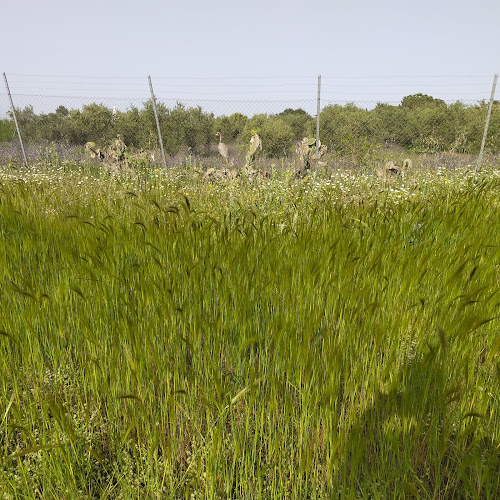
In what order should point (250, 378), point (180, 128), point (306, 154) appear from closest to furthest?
point (250, 378), point (306, 154), point (180, 128)

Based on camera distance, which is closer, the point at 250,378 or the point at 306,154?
the point at 250,378

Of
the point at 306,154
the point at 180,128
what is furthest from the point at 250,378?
the point at 180,128

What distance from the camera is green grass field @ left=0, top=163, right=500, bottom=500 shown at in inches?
49.6

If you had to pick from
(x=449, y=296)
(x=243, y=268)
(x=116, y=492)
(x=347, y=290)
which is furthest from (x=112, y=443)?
(x=449, y=296)

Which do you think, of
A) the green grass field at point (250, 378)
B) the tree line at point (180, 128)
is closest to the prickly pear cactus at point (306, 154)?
the green grass field at point (250, 378)

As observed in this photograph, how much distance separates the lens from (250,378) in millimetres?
1317

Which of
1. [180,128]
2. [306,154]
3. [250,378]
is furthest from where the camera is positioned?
[180,128]

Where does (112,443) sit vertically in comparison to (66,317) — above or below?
below

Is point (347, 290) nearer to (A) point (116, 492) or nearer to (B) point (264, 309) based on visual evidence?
(B) point (264, 309)

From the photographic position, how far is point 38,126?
17094 millimetres

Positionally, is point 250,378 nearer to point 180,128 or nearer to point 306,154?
point 306,154

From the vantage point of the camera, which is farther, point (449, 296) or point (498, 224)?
→ point (498, 224)

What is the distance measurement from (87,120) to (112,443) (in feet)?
60.0

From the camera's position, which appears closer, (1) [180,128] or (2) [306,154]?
(2) [306,154]
